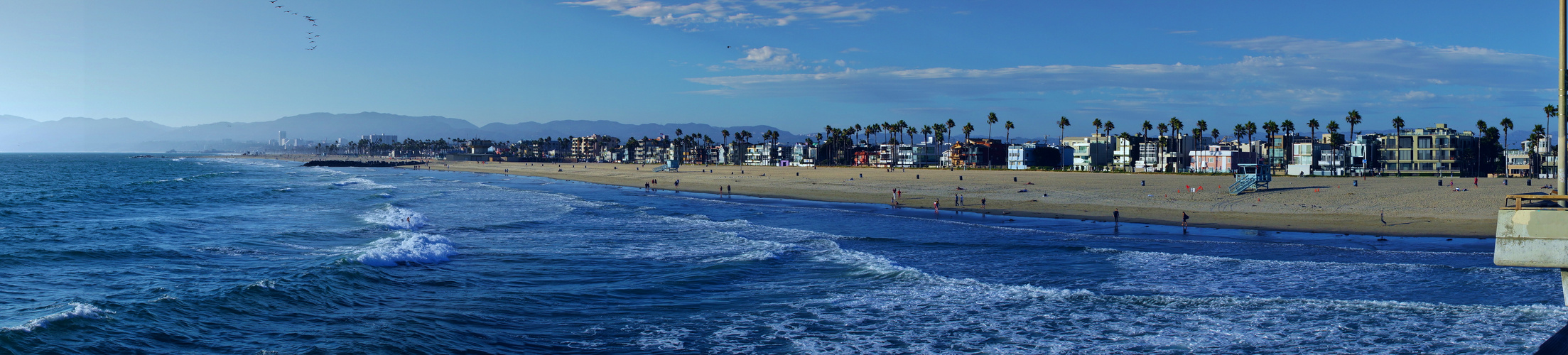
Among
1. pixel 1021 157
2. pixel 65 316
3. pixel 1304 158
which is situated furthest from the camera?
pixel 1021 157

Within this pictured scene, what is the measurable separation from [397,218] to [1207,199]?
128 feet

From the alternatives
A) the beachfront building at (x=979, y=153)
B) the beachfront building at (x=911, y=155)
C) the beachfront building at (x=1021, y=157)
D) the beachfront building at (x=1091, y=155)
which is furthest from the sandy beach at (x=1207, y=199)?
the beachfront building at (x=911, y=155)

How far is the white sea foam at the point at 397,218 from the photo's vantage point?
103 ft

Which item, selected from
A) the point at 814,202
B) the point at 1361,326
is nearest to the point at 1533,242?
the point at 1361,326

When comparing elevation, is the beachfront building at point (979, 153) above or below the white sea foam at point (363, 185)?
above

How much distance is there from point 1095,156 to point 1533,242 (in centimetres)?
11086

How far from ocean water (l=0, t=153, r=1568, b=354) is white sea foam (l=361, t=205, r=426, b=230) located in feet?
1.57

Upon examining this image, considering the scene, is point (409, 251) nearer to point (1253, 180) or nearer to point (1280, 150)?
point (1253, 180)

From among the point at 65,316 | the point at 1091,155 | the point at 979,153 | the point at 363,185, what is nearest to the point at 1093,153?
the point at 1091,155

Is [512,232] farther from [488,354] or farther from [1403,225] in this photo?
[1403,225]

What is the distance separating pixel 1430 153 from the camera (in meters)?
77.1

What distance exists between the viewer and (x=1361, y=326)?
13.8 metres

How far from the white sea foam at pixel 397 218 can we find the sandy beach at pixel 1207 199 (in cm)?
2360

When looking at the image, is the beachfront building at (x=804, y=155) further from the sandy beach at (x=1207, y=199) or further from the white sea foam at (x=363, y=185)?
the white sea foam at (x=363, y=185)
